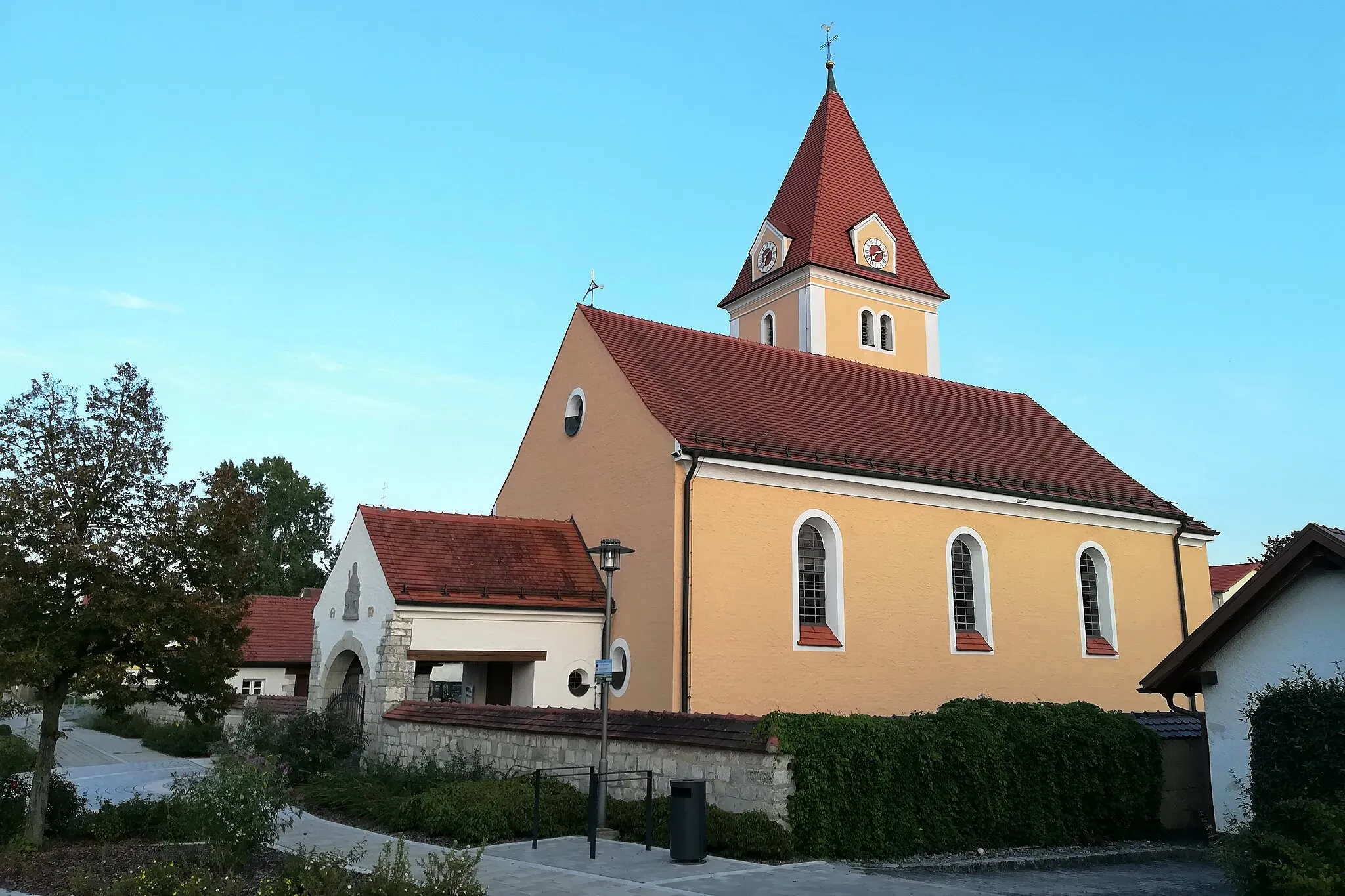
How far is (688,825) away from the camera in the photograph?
10797 mm

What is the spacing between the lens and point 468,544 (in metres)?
19.6

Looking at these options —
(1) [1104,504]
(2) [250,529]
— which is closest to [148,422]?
(2) [250,529]

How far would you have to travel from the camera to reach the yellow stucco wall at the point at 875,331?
3072 cm

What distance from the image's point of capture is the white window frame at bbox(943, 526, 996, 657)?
837 inches

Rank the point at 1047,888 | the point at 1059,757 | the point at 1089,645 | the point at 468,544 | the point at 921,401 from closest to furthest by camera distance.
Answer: the point at 1047,888 → the point at 1059,757 → the point at 468,544 → the point at 1089,645 → the point at 921,401

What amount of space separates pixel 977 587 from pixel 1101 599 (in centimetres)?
422

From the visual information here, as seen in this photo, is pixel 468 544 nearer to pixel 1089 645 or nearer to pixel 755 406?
pixel 755 406

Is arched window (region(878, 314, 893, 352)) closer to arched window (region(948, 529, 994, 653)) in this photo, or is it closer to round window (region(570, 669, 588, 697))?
arched window (region(948, 529, 994, 653))

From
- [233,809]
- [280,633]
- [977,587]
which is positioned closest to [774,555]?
[977,587]

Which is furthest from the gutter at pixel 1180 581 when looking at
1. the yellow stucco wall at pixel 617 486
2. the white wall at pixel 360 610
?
the white wall at pixel 360 610

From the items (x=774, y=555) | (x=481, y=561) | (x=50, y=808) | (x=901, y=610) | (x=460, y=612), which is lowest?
(x=50, y=808)

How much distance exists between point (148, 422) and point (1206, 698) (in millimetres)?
13613

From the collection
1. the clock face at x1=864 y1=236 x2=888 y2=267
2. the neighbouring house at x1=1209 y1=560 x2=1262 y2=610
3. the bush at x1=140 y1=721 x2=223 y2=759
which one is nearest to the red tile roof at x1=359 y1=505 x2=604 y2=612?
the bush at x1=140 y1=721 x2=223 y2=759

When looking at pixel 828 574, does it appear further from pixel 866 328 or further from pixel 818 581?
pixel 866 328
